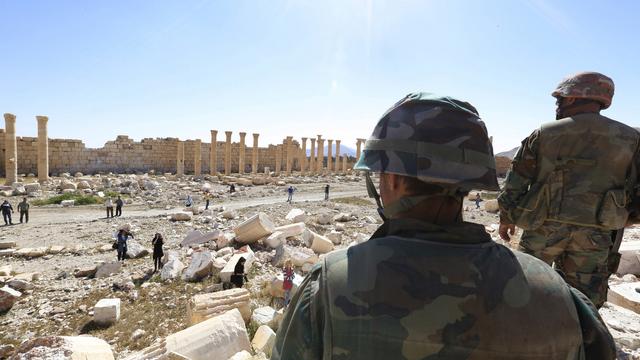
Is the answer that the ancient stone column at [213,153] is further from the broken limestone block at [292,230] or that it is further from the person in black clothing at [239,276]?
the person in black clothing at [239,276]

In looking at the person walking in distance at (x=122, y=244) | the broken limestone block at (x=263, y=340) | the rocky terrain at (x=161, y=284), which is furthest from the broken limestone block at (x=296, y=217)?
the broken limestone block at (x=263, y=340)

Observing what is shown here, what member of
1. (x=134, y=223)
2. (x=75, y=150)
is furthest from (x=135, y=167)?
(x=134, y=223)

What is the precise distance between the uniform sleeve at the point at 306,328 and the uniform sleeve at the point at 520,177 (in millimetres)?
2116

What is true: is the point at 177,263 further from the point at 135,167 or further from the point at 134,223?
the point at 135,167

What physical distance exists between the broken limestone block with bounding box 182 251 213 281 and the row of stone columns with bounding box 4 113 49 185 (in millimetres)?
21791

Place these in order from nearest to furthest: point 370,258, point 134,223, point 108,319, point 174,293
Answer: point 370,258, point 108,319, point 174,293, point 134,223

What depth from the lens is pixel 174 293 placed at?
680 cm

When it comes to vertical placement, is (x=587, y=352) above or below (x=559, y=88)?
below

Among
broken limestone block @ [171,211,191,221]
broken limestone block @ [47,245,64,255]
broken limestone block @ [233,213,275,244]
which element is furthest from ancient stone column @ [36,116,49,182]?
broken limestone block @ [233,213,275,244]

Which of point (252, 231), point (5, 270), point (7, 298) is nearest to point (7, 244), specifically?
point (5, 270)

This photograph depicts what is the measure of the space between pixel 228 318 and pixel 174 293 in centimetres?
303

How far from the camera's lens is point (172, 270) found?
7.60 metres

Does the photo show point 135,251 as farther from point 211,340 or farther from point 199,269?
point 211,340

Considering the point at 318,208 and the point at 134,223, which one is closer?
the point at 134,223
